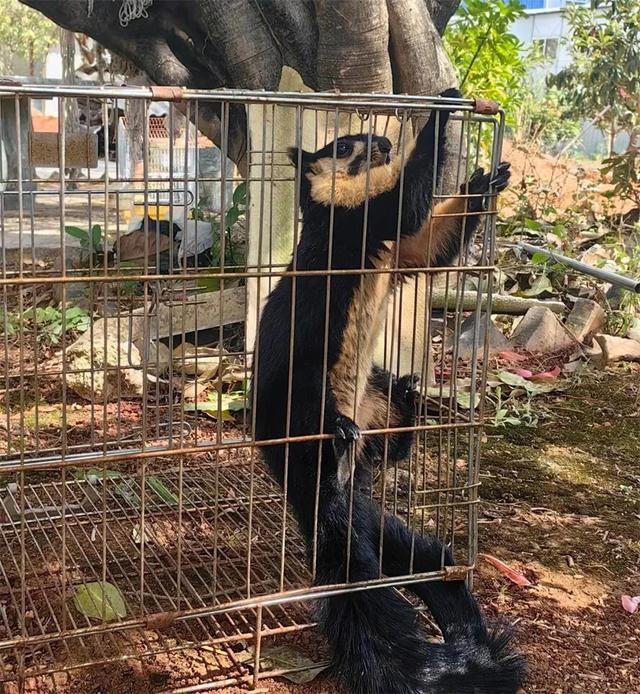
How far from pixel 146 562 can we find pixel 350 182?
5.44 ft

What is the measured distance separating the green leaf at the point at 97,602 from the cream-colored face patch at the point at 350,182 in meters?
1.60

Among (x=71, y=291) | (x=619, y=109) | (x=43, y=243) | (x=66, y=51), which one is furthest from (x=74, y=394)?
(x=66, y=51)

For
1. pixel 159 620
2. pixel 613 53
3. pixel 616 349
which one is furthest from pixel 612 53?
pixel 159 620

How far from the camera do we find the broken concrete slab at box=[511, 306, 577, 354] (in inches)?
243

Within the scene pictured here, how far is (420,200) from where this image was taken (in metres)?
3.03

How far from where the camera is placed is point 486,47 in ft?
22.5

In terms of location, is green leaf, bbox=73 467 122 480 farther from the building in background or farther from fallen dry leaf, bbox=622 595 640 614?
the building in background

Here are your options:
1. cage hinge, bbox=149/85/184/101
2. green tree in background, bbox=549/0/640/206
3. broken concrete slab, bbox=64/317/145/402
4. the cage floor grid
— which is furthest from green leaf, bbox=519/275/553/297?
cage hinge, bbox=149/85/184/101

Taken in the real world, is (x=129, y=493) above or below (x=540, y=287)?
below

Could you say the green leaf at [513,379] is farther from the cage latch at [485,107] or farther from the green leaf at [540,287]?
the cage latch at [485,107]

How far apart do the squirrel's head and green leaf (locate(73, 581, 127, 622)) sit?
171 cm

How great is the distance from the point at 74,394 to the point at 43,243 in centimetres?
561

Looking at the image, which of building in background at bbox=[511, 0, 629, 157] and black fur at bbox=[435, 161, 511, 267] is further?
building in background at bbox=[511, 0, 629, 157]

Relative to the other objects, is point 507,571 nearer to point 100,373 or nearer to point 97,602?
point 97,602
